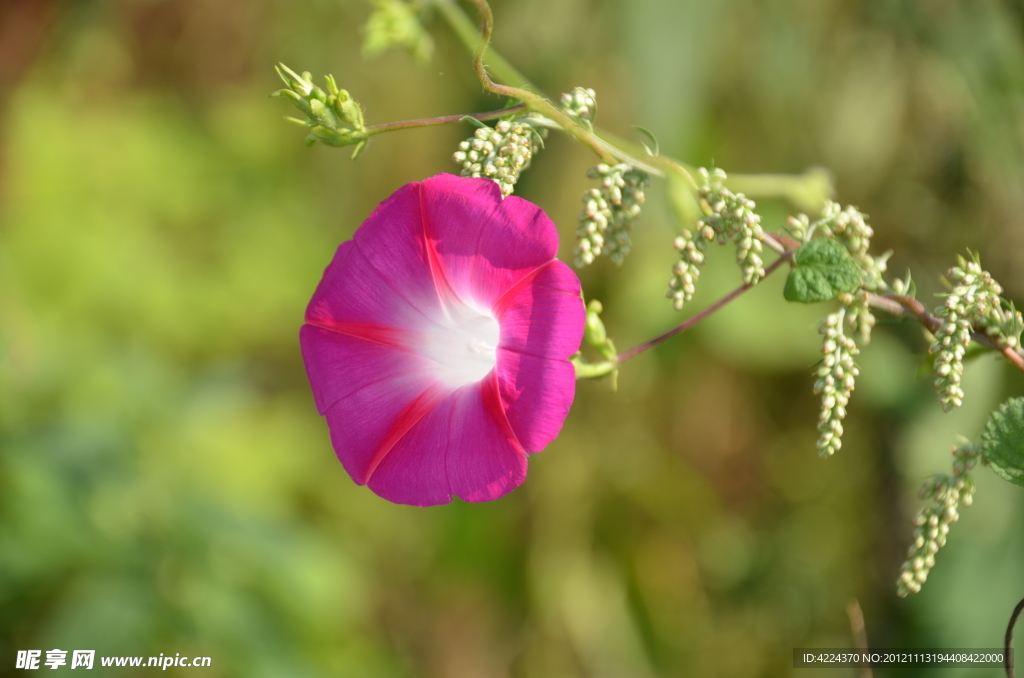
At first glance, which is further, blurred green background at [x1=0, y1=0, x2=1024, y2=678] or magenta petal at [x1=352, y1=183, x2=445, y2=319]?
blurred green background at [x1=0, y1=0, x2=1024, y2=678]

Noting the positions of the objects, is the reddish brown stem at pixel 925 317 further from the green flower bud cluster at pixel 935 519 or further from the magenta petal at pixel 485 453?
the magenta petal at pixel 485 453

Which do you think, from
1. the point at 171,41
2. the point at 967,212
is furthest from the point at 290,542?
the point at 171,41

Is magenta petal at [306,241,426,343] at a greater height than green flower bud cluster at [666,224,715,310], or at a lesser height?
lesser

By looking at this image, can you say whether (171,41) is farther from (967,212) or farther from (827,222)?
(827,222)

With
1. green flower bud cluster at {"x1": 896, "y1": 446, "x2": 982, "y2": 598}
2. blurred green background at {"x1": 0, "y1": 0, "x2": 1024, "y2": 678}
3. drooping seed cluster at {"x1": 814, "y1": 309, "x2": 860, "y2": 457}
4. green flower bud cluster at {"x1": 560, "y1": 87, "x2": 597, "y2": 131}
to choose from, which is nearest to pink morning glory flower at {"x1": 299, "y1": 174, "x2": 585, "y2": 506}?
green flower bud cluster at {"x1": 560, "y1": 87, "x2": 597, "y2": 131}

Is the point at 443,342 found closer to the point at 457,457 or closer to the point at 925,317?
the point at 457,457

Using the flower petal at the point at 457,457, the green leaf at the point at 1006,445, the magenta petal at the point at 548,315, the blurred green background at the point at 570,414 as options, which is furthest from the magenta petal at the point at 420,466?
the blurred green background at the point at 570,414

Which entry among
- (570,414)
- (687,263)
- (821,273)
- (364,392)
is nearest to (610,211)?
(687,263)

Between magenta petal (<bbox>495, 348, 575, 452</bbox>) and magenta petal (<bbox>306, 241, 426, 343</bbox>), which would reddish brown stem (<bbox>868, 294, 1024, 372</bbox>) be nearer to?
magenta petal (<bbox>495, 348, 575, 452</bbox>)
